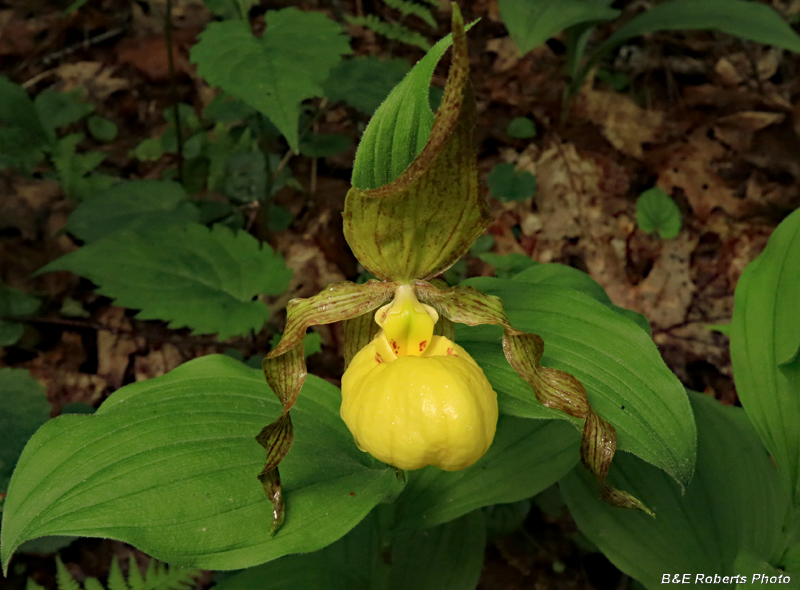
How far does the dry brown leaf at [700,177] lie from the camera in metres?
2.69

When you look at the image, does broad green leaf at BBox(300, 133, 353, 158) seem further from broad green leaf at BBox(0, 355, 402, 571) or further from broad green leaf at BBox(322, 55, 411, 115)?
broad green leaf at BBox(0, 355, 402, 571)

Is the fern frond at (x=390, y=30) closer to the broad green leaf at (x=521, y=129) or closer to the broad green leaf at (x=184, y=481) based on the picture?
the broad green leaf at (x=521, y=129)

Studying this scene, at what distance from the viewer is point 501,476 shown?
1.40m

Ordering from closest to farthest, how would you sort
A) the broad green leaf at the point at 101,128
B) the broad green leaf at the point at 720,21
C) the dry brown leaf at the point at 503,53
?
the broad green leaf at the point at 720,21 < the broad green leaf at the point at 101,128 < the dry brown leaf at the point at 503,53

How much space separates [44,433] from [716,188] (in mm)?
2993

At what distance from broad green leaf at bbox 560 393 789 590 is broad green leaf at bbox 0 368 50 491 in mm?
1518

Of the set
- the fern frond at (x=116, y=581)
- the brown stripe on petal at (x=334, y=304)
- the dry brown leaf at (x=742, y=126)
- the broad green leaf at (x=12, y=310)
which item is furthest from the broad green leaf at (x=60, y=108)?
the dry brown leaf at (x=742, y=126)

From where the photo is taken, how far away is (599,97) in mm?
3281

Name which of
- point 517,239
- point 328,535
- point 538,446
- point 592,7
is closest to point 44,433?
point 328,535

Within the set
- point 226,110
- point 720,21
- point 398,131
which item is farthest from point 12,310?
point 720,21

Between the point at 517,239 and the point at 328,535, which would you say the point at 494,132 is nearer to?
the point at 517,239

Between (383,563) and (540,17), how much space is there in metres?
2.42

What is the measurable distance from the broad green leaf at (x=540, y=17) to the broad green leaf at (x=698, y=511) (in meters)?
1.79

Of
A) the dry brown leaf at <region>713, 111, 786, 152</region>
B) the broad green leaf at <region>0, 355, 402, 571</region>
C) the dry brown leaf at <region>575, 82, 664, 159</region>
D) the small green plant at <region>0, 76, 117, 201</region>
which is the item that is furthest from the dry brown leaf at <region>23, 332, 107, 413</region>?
the dry brown leaf at <region>713, 111, 786, 152</region>
